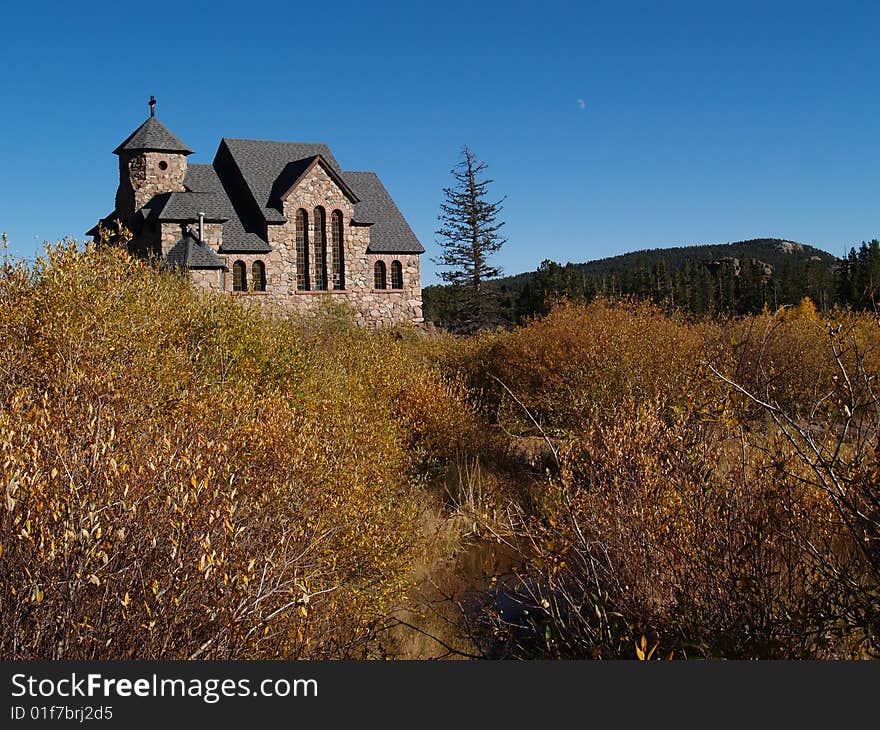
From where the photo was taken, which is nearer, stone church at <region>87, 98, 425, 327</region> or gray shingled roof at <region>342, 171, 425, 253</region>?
stone church at <region>87, 98, 425, 327</region>

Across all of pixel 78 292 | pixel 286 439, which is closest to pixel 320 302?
pixel 78 292

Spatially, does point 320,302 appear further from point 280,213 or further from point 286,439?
point 286,439

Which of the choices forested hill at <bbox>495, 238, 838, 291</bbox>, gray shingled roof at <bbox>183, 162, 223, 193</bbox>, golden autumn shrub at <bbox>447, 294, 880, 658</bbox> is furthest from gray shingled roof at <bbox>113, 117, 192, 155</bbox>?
forested hill at <bbox>495, 238, 838, 291</bbox>

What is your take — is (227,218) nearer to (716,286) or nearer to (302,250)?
(302,250)

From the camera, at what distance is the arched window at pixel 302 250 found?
3538 cm

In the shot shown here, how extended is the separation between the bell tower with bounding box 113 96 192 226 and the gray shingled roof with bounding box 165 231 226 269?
358 cm

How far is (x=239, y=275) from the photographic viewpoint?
3359 cm

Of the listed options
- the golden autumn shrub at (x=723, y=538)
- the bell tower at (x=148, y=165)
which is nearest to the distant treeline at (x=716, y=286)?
the bell tower at (x=148, y=165)

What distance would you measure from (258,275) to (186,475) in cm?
3022

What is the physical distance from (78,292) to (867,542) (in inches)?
368

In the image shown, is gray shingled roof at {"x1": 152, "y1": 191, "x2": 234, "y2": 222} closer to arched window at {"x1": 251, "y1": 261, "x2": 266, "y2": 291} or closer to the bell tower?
the bell tower

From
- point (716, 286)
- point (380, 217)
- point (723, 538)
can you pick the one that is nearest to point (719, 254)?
point (716, 286)

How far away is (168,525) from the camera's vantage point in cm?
450

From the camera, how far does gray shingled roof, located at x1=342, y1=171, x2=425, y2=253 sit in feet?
122
